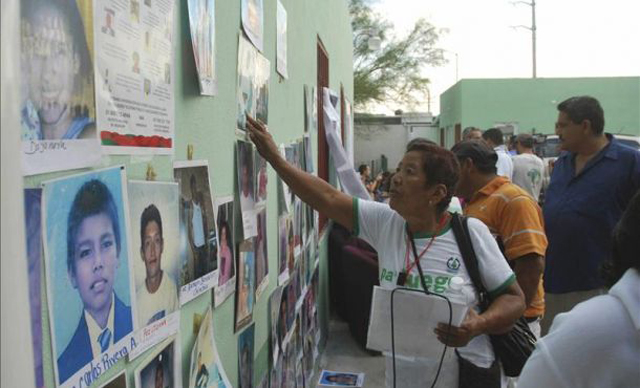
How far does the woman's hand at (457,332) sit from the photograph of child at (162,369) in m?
0.97

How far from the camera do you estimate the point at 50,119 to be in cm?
94

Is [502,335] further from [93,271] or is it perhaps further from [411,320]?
[93,271]

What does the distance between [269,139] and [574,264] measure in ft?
7.95

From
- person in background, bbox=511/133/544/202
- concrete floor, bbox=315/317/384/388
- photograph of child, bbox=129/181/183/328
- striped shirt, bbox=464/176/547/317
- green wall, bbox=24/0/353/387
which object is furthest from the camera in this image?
person in background, bbox=511/133/544/202

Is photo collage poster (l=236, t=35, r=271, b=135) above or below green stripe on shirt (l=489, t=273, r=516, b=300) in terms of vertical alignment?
above

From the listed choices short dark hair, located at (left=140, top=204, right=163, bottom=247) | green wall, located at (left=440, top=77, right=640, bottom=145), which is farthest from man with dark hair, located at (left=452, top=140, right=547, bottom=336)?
green wall, located at (left=440, top=77, right=640, bottom=145)

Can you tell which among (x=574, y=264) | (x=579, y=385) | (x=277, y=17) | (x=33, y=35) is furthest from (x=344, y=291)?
(x=33, y=35)

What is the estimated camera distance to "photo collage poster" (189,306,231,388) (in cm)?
166

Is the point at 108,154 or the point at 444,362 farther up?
the point at 108,154

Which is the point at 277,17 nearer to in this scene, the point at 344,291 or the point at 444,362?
the point at 444,362

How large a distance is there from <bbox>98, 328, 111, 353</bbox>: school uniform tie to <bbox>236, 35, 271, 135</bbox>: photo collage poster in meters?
1.14

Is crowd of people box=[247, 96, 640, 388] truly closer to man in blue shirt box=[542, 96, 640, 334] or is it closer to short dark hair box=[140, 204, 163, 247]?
man in blue shirt box=[542, 96, 640, 334]

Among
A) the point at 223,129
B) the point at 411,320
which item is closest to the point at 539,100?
the point at 411,320

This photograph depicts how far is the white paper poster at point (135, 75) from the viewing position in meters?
1.11
